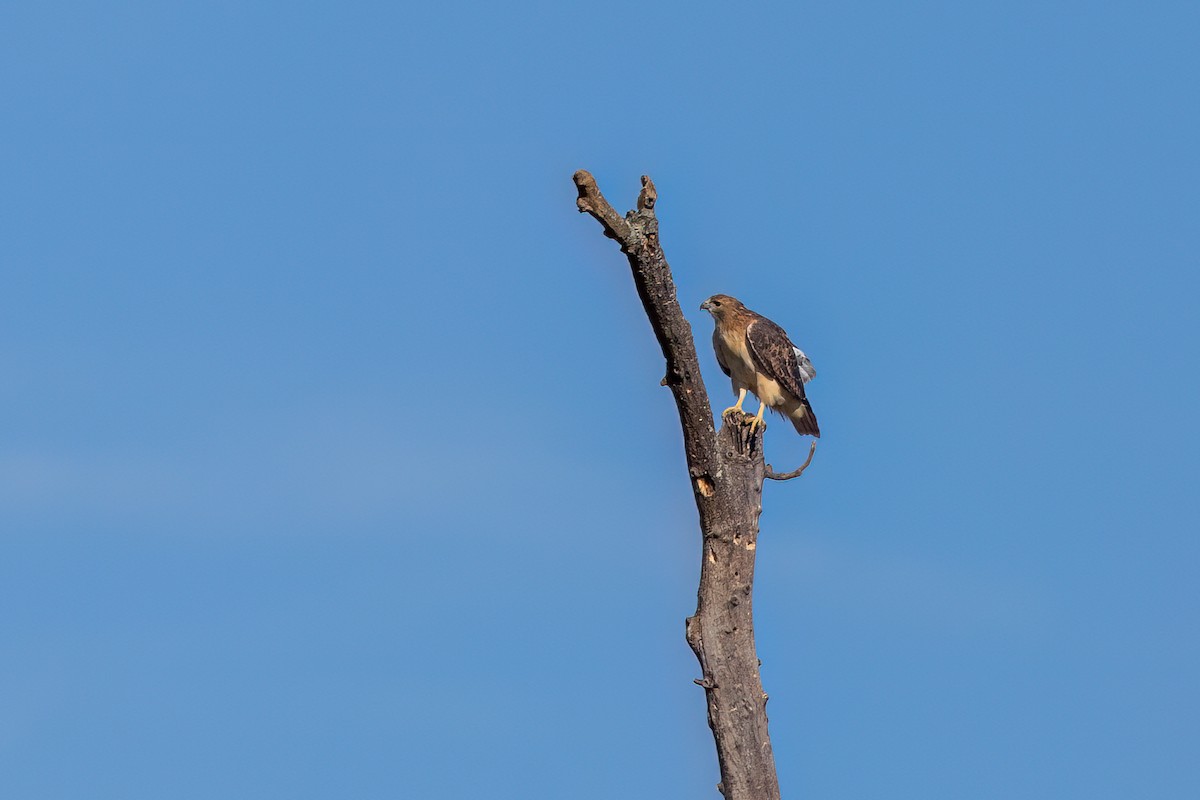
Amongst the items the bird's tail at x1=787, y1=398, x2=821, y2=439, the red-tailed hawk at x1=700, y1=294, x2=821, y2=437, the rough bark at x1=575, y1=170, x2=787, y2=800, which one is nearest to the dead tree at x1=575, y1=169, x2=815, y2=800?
the rough bark at x1=575, y1=170, x2=787, y2=800

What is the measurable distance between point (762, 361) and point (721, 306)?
968 millimetres

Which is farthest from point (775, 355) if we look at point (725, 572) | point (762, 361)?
point (725, 572)

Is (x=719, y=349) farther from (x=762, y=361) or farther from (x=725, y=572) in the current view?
(x=725, y=572)

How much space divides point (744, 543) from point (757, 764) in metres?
1.44

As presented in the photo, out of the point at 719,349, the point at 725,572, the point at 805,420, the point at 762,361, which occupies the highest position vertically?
the point at 719,349

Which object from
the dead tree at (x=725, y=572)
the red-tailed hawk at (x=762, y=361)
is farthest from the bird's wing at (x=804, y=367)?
the dead tree at (x=725, y=572)

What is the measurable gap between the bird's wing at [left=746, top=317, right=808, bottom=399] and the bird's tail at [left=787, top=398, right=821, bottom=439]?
0.19 metres

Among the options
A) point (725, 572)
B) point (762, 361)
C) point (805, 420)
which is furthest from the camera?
point (805, 420)

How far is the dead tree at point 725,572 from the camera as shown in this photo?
9.08 metres

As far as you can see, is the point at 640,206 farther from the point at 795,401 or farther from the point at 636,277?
the point at 795,401

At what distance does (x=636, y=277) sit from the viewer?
8531 mm

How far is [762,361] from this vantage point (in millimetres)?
13633

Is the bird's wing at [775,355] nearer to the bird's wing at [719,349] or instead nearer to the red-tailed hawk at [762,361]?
the red-tailed hawk at [762,361]

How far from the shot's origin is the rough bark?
9.08 metres
